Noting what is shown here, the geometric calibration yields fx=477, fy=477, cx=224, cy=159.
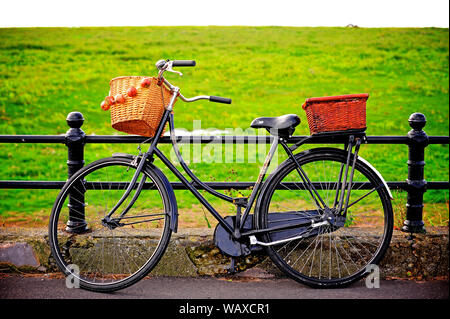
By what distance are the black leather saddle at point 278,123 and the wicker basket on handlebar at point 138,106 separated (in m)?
0.78

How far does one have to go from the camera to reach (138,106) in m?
3.62

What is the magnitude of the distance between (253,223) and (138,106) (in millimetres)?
1350

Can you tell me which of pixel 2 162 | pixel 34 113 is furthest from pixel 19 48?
pixel 2 162

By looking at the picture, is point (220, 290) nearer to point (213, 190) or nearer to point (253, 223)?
point (253, 223)

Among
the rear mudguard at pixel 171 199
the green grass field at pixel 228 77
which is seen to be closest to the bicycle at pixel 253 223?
the rear mudguard at pixel 171 199

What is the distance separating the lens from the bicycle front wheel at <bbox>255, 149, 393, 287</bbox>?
156 inches

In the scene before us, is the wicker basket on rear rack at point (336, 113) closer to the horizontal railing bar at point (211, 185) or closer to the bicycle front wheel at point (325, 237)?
the bicycle front wheel at point (325, 237)

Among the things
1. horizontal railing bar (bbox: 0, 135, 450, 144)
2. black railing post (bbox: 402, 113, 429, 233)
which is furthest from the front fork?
black railing post (bbox: 402, 113, 429, 233)

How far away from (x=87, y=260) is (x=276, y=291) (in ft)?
5.60

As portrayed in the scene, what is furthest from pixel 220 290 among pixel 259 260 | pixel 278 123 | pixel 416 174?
pixel 416 174

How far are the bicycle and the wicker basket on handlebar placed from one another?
0.11 m

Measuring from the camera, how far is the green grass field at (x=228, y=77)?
14.1 metres

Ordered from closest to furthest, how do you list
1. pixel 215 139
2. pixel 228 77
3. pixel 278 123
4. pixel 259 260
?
pixel 278 123 → pixel 259 260 → pixel 215 139 → pixel 228 77
